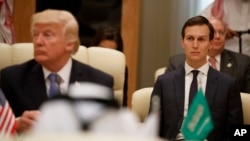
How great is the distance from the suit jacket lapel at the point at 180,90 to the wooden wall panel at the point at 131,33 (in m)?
1.61

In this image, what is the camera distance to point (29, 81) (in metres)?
2.30

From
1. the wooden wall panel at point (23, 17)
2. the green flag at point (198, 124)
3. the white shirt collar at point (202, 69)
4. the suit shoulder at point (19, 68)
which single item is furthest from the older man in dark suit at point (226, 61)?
the green flag at point (198, 124)

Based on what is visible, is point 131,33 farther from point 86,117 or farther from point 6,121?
point 86,117

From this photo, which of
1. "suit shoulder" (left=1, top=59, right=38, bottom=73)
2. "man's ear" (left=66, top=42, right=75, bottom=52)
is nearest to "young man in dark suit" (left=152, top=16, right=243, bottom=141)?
"man's ear" (left=66, top=42, right=75, bottom=52)

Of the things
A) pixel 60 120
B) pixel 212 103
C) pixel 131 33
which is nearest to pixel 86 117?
pixel 60 120

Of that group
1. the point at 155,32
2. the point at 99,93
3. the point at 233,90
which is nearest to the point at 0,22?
the point at 155,32

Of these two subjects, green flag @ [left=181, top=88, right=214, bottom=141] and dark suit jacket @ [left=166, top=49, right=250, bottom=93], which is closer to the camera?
green flag @ [left=181, top=88, right=214, bottom=141]

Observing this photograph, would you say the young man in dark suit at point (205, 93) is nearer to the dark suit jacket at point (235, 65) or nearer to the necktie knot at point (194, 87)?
the necktie knot at point (194, 87)

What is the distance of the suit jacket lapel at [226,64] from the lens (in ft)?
10.5

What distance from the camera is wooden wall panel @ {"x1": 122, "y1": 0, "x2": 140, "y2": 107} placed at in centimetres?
425

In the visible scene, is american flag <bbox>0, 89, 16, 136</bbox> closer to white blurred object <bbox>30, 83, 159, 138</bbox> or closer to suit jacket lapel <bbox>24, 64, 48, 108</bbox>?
white blurred object <bbox>30, 83, 159, 138</bbox>

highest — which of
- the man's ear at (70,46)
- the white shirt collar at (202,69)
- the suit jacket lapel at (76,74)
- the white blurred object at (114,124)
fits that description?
the white blurred object at (114,124)

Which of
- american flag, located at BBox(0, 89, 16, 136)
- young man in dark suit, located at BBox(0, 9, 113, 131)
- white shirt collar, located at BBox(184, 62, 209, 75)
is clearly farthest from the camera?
white shirt collar, located at BBox(184, 62, 209, 75)

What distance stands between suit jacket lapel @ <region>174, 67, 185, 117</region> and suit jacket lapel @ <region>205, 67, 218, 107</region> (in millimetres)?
122
